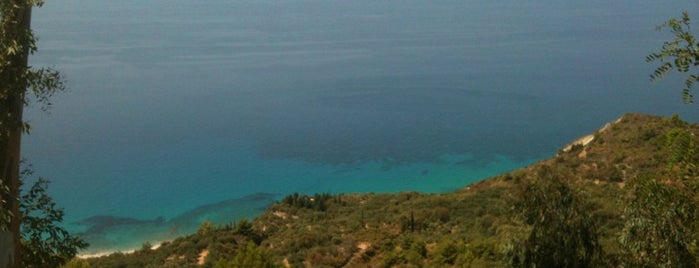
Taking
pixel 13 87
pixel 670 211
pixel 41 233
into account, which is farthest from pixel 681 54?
pixel 41 233

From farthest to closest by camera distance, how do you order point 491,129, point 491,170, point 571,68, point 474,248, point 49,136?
point 571,68, point 491,129, point 49,136, point 491,170, point 474,248

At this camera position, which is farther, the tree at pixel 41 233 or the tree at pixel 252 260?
the tree at pixel 252 260

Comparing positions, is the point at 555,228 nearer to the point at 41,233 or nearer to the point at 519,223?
the point at 519,223

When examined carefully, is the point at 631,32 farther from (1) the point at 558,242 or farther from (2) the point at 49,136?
(1) the point at 558,242

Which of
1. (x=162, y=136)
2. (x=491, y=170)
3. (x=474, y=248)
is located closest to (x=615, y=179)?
(x=474, y=248)

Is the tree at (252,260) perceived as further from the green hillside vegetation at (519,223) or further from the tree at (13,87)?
the tree at (13,87)

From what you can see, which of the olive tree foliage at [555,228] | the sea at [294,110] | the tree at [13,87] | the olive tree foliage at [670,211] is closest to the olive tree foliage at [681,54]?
the olive tree foliage at [670,211]

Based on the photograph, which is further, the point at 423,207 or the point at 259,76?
the point at 259,76

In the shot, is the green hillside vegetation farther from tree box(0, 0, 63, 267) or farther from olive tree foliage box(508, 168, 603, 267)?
tree box(0, 0, 63, 267)

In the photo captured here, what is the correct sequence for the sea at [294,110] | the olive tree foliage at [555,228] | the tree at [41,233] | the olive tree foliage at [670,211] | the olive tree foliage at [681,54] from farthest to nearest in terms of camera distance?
the sea at [294,110] → the olive tree foliage at [555,228] → the tree at [41,233] → the olive tree foliage at [670,211] → the olive tree foliage at [681,54]
